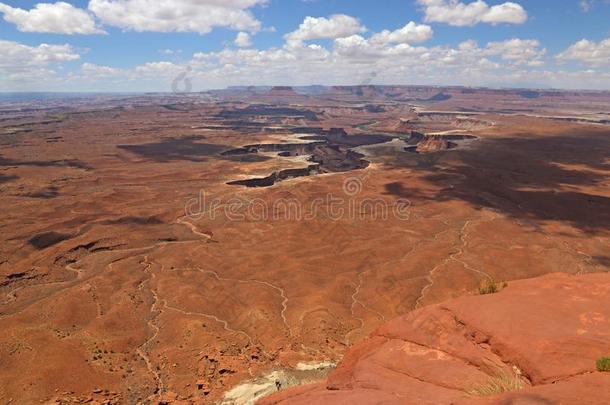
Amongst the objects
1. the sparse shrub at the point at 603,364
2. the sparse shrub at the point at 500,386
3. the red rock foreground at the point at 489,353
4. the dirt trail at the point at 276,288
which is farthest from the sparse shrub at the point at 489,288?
the dirt trail at the point at 276,288

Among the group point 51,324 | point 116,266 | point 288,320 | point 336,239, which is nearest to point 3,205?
point 116,266

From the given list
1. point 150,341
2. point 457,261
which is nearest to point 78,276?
point 150,341

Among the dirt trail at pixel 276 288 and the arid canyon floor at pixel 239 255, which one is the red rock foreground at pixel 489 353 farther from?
the dirt trail at pixel 276 288

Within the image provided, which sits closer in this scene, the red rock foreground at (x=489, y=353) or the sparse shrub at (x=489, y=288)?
the red rock foreground at (x=489, y=353)

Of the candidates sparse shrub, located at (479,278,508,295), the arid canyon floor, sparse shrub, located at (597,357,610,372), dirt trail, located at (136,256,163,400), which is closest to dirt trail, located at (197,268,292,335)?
the arid canyon floor

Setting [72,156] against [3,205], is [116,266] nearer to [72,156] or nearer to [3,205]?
[3,205]

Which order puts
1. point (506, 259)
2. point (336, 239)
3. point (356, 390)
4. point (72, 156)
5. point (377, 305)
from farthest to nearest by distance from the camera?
point (72, 156) < point (336, 239) < point (506, 259) < point (377, 305) < point (356, 390)

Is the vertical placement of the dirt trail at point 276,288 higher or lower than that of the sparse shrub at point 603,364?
lower
